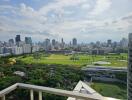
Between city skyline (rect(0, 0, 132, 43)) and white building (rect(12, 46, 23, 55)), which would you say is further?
white building (rect(12, 46, 23, 55))

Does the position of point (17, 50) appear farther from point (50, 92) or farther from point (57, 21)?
point (50, 92)

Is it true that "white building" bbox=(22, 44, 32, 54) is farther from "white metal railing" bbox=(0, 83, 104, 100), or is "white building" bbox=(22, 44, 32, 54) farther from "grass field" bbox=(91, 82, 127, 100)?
"white metal railing" bbox=(0, 83, 104, 100)

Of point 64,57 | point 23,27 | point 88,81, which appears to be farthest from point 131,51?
point 23,27

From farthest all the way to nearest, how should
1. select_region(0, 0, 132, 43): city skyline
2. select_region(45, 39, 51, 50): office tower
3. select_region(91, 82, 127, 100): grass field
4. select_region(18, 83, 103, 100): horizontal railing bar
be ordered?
select_region(45, 39, 51, 50): office tower, select_region(0, 0, 132, 43): city skyline, select_region(91, 82, 127, 100): grass field, select_region(18, 83, 103, 100): horizontal railing bar

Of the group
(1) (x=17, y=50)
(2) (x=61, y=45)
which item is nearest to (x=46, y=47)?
(2) (x=61, y=45)

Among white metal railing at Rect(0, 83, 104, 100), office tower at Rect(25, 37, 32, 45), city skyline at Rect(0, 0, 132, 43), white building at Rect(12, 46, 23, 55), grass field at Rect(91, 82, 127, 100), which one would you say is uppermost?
city skyline at Rect(0, 0, 132, 43)

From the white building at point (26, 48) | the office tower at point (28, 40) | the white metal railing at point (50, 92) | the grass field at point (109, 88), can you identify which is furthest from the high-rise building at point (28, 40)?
the white metal railing at point (50, 92)

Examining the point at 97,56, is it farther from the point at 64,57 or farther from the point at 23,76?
the point at 23,76

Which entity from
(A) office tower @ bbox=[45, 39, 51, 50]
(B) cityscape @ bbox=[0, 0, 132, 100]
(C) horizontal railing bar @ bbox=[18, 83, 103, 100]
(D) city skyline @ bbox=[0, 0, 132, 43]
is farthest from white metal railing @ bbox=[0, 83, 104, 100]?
(A) office tower @ bbox=[45, 39, 51, 50]
